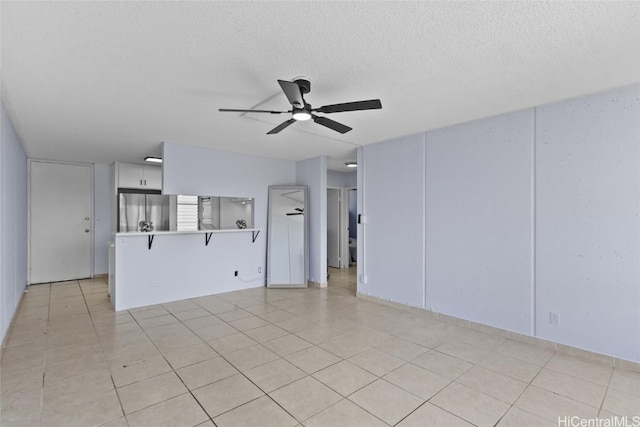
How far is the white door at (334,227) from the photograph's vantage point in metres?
7.62

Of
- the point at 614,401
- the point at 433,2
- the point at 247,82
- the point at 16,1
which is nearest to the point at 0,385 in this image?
the point at 16,1

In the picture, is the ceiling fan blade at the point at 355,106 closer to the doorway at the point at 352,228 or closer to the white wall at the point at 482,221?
the white wall at the point at 482,221

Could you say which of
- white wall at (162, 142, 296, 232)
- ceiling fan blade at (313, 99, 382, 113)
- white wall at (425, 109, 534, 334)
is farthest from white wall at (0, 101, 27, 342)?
white wall at (425, 109, 534, 334)

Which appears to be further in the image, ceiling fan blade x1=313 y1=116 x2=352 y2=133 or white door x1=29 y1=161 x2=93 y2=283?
white door x1=29 y1=161 x2=93 y2=283

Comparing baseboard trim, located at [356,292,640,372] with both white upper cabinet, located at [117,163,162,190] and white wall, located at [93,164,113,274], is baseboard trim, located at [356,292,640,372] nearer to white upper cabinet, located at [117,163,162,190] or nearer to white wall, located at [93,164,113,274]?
white upper cabinet, located at [117,163,162,190]

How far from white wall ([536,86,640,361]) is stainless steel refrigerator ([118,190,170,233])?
603cm

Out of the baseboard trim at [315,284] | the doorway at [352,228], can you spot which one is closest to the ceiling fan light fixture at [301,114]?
the baseboard trim at [315,284]

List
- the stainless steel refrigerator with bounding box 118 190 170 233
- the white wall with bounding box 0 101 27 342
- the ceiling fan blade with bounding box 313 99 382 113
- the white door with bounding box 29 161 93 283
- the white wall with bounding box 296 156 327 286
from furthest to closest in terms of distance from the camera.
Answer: the stainless steel refrigerator with bounding box 118 190 170 233, the white door with bounding box 29 161 93 283, the white wall with bounding box 296 156 327 286, the white wall with bounding box 0 101 27 342, the ceiling fan blade with bounding box 313 99 382 113

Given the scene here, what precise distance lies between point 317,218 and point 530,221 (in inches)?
132

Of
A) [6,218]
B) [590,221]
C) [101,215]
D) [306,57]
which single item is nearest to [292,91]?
[306,57]

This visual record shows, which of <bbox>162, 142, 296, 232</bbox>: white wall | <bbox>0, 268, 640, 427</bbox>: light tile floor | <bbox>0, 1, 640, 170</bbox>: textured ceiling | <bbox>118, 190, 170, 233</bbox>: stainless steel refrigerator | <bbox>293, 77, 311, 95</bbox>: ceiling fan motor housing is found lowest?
<bbox>0, 268, 640, 427</bbox>: light tile floor

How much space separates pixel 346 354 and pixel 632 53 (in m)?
3.24

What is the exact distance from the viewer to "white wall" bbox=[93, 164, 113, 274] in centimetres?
646

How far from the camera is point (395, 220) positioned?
4.48 m
